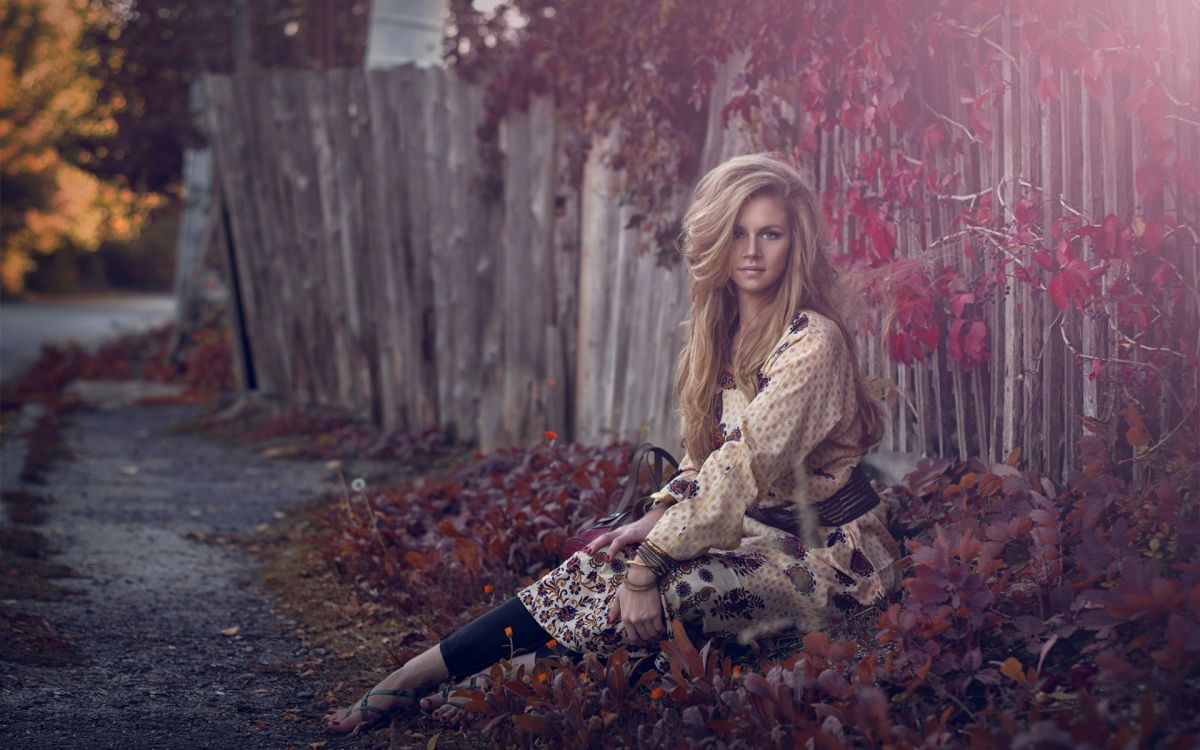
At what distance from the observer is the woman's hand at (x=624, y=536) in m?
3.10

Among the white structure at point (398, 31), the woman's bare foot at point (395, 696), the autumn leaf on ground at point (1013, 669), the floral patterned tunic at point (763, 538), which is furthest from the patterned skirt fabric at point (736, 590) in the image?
the white structure at point (398, 31)

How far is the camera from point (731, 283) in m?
3.35

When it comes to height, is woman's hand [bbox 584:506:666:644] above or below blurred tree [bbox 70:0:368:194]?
below

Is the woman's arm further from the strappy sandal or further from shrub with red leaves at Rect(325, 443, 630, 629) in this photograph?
shrub with red leaves at Rect(325, 443, 630, 629)

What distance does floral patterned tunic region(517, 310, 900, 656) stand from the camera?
9.73 ft

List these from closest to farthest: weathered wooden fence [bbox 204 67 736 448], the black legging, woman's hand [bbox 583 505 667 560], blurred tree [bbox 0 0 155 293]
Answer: woman's hand [bbox 583 505 667 560], the black legging, weathered wooden fence [bbox 204 67 736 448], blurred tree [bbox 0 0 155 293]

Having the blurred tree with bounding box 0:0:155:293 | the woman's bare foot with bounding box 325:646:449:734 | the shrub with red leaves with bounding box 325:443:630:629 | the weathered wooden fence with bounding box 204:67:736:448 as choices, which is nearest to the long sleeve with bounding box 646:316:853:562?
the woman's bare foot with bounding box 325:646:449:734

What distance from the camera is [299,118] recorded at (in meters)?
8.30

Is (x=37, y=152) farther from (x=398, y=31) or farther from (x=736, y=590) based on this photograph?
(x=736, y=590)

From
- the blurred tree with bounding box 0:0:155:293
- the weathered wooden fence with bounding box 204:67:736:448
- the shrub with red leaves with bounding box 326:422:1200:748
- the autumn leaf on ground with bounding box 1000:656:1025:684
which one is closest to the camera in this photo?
the shrub with red leaves with bounding box 326:422:1200:748

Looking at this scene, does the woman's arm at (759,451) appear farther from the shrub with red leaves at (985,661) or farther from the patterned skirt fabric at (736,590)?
the shrub with red leaves at (985,661)

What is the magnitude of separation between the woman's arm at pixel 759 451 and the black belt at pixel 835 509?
0.66 ft

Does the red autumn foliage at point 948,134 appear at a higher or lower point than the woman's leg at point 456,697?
higher

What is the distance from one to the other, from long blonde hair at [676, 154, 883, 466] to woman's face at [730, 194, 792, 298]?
2 cm
